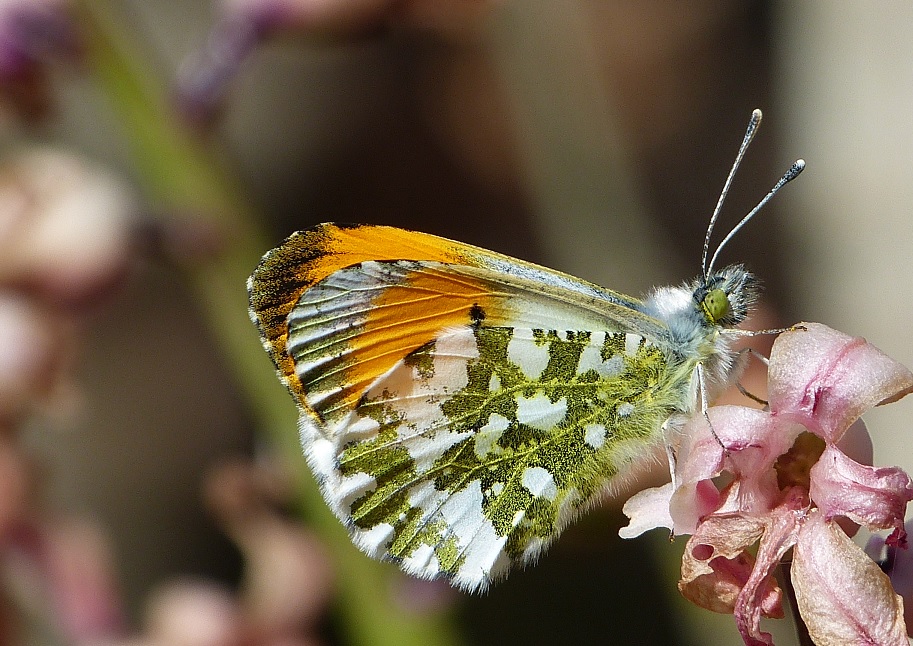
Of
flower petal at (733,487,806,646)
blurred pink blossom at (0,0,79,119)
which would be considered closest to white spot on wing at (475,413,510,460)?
flower petal at (733,487,806,646)

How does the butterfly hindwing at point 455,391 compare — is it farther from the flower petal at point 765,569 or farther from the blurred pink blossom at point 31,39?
the blurred pink blossom at point 31,39

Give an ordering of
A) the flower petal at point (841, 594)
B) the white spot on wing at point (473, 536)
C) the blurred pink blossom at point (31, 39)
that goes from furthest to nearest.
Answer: the blurred pink blossom at point (31, 39)
the white spot on wing at point (473, 536)
the flower petal at point (841, 594)

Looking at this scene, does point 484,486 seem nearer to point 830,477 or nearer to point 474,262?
point 474,262

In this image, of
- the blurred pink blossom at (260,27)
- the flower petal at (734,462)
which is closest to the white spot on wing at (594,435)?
the flower petal at (734,462)

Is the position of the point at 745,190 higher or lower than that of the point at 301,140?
lower

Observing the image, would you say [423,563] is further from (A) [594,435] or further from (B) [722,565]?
(B) [722,565]

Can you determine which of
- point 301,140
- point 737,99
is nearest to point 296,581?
point 301,140
